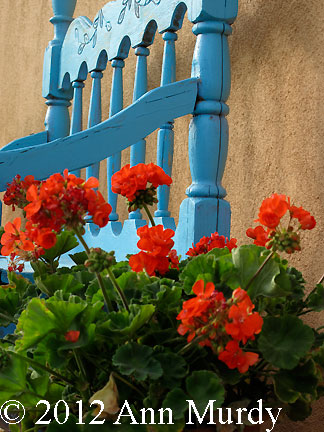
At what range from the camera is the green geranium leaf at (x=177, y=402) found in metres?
0.45

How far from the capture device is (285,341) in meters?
0.48

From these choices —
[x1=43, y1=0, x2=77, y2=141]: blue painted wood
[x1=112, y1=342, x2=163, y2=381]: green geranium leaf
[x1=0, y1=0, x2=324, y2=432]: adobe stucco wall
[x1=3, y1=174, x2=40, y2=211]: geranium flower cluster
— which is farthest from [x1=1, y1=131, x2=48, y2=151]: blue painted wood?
[x1=112, y1=342, x2=163, y2=381]: green geranium leaf

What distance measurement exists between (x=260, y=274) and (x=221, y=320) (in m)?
0.10

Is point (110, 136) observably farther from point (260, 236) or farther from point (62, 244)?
point (260, 236)

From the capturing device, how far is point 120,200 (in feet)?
6.43

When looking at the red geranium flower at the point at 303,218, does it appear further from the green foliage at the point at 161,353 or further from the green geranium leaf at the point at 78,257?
the green geranium leaf at the point at 78,257

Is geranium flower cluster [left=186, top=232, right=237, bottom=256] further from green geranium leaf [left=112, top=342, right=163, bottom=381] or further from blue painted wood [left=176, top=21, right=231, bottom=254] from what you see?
blue painted wood [left=176, top=21, right=231, bottom=254]

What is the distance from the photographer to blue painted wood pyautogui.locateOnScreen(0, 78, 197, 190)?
44.8 inches

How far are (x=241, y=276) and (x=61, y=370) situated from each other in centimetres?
19

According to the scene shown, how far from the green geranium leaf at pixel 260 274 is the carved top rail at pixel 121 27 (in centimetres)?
73

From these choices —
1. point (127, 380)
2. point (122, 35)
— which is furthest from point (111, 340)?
point (122, 35)

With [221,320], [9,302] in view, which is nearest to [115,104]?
[9,302]

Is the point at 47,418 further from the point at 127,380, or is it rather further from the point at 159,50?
the point at 159,50

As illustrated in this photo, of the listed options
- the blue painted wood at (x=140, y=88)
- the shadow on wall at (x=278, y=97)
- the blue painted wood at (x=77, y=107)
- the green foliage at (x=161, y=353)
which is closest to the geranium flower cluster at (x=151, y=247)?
the green foliage at (x=161, y=353)
